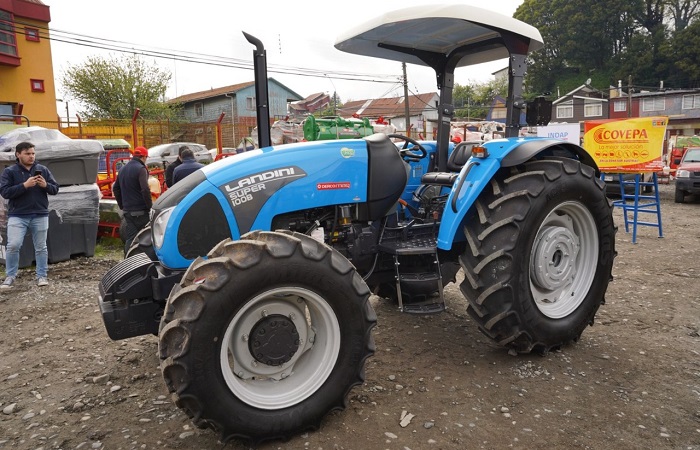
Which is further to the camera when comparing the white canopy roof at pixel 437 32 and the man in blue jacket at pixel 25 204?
the man in blue jacket at pixel 25 204

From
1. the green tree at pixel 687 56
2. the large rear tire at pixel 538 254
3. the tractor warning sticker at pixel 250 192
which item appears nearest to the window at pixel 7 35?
the tractor warning sticker at pixel 250 192

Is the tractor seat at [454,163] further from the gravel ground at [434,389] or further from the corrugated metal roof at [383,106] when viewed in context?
the corrugated metal roof at [383,106]

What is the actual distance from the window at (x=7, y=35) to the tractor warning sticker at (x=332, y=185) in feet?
74.9

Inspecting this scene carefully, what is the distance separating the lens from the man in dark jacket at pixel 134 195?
6930 mm

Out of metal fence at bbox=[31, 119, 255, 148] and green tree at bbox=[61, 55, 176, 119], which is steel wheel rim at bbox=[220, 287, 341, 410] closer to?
metal fence at bbox=[31, 119, 255, 148]

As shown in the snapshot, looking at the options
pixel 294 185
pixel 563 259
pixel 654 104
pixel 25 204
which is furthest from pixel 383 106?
pixel 294 185

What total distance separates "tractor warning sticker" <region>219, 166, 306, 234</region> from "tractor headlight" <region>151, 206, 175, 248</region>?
1.16ft

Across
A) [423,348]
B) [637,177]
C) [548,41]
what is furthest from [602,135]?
[548,41]

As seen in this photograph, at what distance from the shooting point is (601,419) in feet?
9.32

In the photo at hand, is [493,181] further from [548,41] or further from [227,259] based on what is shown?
[548,41]

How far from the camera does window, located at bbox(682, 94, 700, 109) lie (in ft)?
147

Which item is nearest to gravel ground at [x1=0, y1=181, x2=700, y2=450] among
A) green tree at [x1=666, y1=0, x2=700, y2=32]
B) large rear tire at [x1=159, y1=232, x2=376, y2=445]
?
large rear tire at [x1=159, y1=232, x2=376, y2=445]

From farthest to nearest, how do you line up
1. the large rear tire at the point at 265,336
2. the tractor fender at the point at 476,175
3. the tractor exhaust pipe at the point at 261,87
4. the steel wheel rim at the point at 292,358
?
the tractor fender at the point at 476,175, the tractor exhaust pipe at the point at 261,87, the steel wheel rim at the point at 292,358, the large rear tire at the point at 265,336

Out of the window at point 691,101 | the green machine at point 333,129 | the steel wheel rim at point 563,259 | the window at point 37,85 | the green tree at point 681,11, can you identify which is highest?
the green tree at point 681,11
